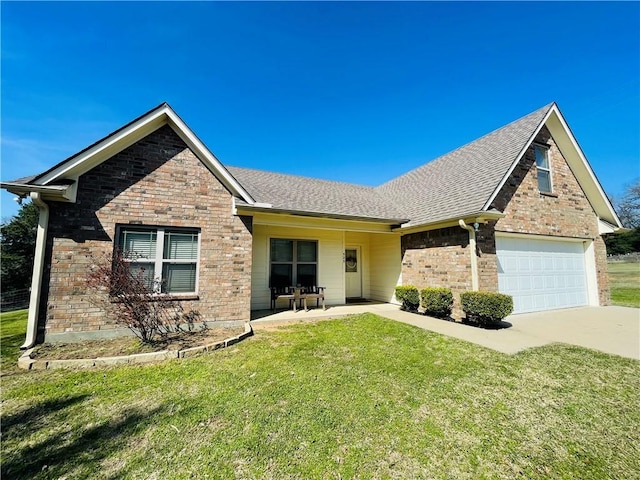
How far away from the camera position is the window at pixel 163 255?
6.55 metres

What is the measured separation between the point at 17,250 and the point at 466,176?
98.0 ft

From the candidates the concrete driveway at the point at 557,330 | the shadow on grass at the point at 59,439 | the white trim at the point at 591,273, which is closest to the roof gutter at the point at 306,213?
the concrete driveway at the point at 557,330

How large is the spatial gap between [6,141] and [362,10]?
12.2 meters

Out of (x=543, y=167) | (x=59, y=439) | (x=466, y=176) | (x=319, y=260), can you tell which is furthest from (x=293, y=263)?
(x=543, y=167)

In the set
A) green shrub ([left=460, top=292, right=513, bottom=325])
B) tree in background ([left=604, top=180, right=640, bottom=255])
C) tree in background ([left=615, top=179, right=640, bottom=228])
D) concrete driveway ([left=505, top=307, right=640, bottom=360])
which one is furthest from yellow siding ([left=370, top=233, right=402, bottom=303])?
tree in background ([left=615, top=179, right=640, bottom=228])

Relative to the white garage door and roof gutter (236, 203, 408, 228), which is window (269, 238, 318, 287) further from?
the white garage door

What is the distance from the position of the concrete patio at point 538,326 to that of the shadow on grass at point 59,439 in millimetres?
4190

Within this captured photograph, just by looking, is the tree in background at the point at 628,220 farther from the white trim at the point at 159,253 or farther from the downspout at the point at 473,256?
the white trim at the point at 159,253

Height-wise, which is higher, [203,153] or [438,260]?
[203,153]

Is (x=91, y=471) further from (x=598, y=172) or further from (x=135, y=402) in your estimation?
(x=598, y=172)

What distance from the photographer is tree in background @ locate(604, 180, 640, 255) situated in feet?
102

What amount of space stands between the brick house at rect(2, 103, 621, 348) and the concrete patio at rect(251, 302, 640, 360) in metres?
0.84

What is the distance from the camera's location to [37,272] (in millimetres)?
5707

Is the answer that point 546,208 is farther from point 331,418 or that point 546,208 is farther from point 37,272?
point 37,272
